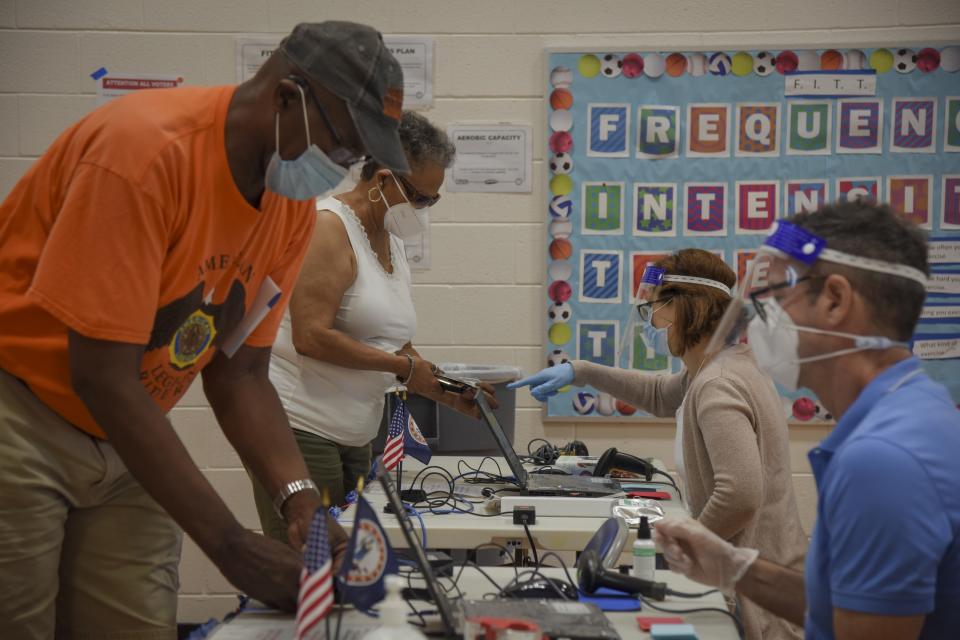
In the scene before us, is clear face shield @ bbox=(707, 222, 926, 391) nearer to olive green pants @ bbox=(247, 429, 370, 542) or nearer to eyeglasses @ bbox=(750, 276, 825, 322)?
eyeglasses @ bbox=(750, 276, 825, 322)

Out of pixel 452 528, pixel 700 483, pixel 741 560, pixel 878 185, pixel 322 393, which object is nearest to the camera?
pixel 741 560

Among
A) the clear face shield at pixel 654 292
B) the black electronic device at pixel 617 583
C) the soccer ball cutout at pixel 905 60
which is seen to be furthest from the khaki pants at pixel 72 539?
the soccer ball cutout at pixel 905 60

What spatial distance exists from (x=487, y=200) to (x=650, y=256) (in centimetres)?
69

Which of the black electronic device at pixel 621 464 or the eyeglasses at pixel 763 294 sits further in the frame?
the black electronic device at pixel 621 464

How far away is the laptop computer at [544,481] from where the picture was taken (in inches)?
88.6

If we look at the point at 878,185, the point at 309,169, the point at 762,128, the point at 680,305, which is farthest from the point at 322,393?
the point at 878,185

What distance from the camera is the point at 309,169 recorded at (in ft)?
4.49

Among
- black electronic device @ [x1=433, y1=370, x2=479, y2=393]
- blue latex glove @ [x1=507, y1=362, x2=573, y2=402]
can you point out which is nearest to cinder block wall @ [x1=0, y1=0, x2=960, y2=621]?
blue latex glove @ [x1=507, y1=362, x2=573, y2=402]

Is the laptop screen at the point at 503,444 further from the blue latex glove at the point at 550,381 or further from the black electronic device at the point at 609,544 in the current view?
the black electronic device at the point at 609,544

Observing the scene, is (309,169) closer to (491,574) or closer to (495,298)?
(491,574)

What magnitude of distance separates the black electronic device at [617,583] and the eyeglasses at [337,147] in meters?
0.77

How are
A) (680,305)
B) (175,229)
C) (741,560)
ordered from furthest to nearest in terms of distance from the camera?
(680,305) → (741,560) → (175,229)

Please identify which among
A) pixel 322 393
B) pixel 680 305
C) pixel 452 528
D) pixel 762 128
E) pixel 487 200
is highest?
pixel 762 128

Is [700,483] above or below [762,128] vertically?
below
